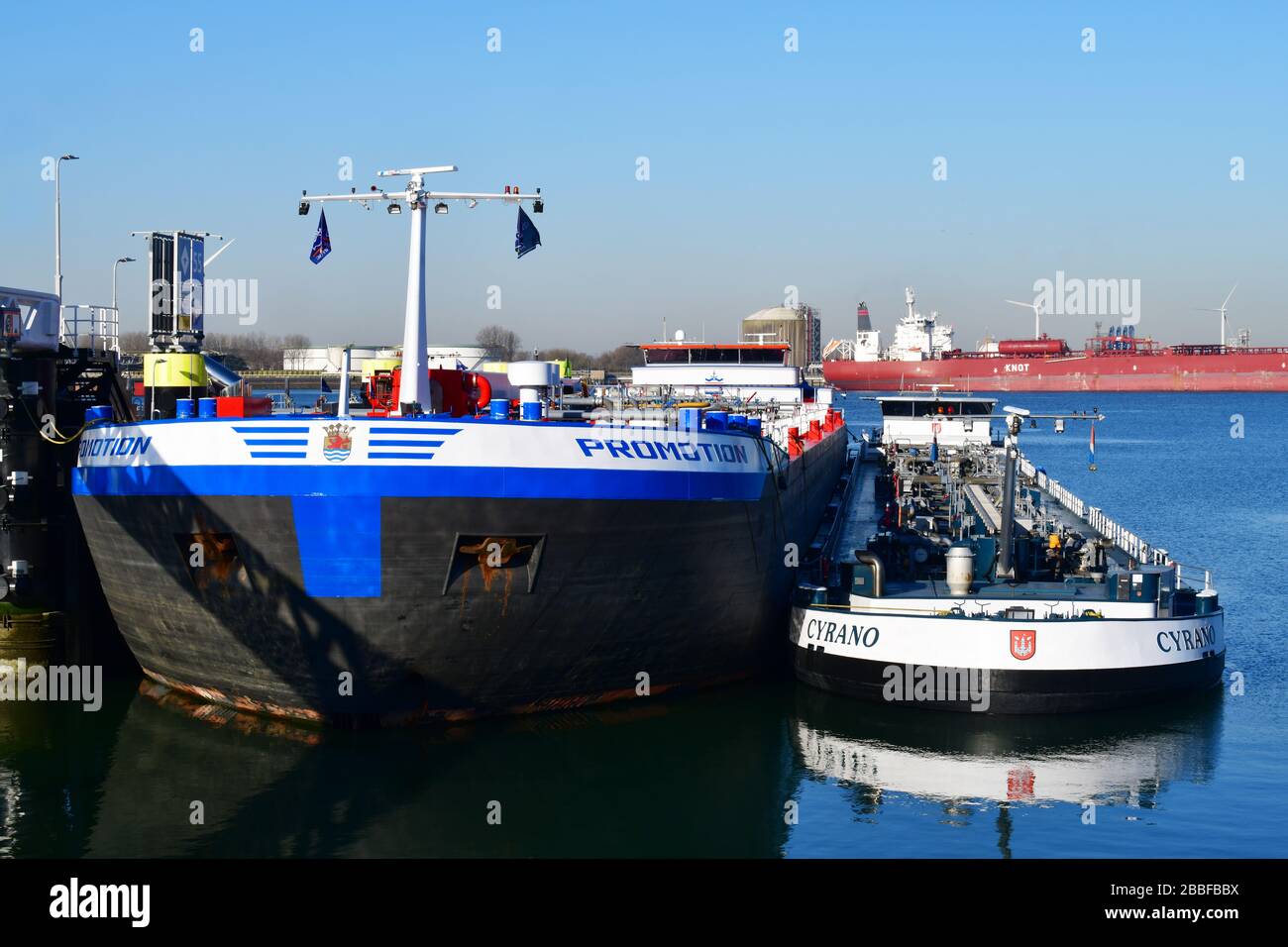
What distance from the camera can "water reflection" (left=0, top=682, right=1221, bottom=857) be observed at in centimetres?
1684

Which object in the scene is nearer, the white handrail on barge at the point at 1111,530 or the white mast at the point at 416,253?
the white mast at the point at 416,253

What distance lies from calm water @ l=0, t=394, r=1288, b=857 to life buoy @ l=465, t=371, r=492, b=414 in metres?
6.12

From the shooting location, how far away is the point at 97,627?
24375mm

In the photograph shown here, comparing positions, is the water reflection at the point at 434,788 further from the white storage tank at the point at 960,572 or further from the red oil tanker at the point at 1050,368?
the red oil tanker at the point at 1050,368

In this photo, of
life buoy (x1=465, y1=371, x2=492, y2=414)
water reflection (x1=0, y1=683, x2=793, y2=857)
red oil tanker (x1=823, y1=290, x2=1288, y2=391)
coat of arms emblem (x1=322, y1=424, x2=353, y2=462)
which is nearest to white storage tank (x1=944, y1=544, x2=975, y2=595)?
Result: water reflection (x1=0, y1=683, x2=793, y2=857)

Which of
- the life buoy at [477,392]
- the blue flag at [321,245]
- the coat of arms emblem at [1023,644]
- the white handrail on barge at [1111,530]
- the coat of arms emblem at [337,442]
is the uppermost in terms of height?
the blue flag at [321,245]

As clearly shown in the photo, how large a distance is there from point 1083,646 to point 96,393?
19785 millimetres

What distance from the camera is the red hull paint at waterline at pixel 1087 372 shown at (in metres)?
164

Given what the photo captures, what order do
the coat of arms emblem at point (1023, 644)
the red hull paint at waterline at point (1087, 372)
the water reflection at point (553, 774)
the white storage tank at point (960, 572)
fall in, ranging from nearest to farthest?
1. the water reflection at point (553, 774)
2. the coat of arms emblem at point (1023, 644)
3. the white storage tank at point (960, 572)
4. the red hull paint at waterline at point (1087, 372)

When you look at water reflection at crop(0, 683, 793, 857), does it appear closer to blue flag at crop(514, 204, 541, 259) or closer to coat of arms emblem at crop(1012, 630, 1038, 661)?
coat of arms emblem at crop(1012, 630, 1038, 661)

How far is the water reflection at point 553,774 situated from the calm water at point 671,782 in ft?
0.15

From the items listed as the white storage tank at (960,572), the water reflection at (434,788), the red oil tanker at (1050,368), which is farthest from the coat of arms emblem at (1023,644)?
the red oil tanker at (1050,368)
